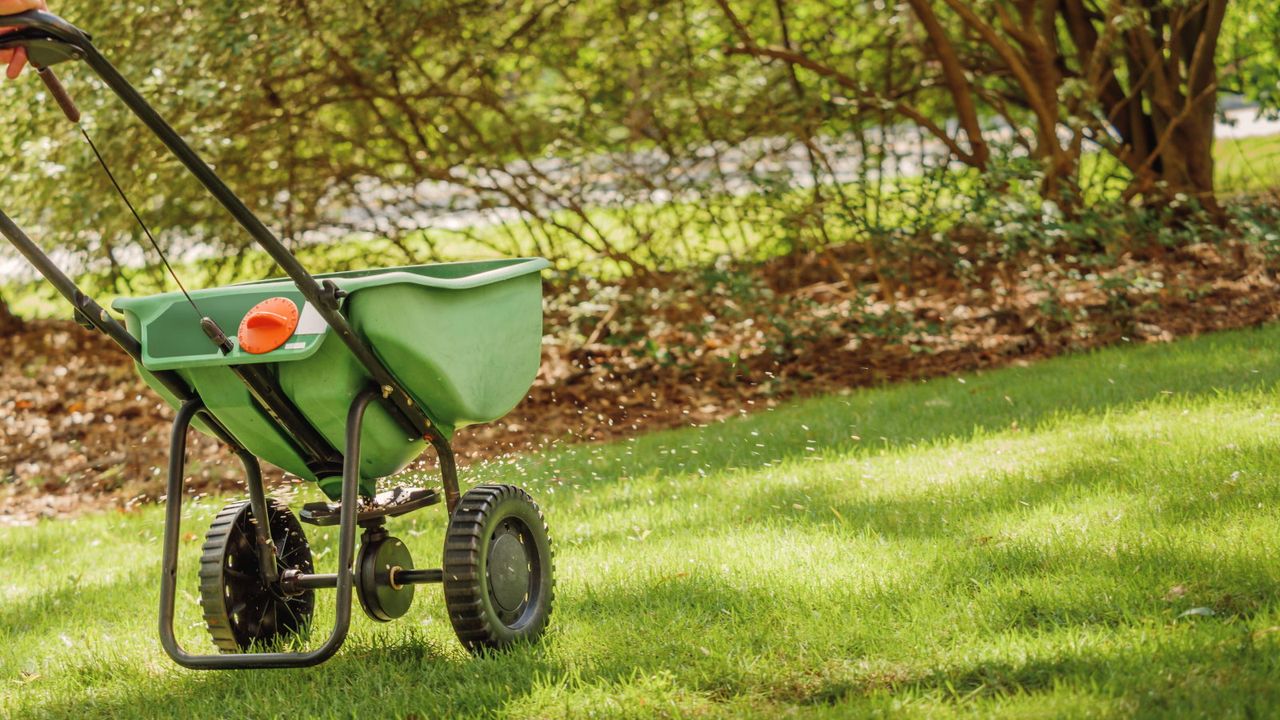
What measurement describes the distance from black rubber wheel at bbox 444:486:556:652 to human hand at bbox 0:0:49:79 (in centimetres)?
139

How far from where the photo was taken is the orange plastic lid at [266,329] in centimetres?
290

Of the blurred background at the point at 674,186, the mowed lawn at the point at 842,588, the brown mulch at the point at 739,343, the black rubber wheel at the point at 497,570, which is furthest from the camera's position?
the blurred background at the point at 674,186

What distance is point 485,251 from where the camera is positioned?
28.5 feet

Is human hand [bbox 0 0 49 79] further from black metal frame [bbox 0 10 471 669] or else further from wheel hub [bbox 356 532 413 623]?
wheel hub [bbox 356 532 413 623]

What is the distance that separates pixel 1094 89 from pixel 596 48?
298cm

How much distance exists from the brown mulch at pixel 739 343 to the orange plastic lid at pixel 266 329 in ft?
11.2

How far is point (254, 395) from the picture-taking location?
3059 millimetres

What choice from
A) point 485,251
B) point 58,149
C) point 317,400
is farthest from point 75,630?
point 485,251

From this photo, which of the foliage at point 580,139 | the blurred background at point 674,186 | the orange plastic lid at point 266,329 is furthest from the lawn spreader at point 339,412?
the foliage at point 580,139

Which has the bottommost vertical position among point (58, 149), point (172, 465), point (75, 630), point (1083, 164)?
point (75, 630)

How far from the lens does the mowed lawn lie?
279 cm

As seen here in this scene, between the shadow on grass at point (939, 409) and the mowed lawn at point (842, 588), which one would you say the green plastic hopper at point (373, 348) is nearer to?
the mowed lawn at point (842, 588)

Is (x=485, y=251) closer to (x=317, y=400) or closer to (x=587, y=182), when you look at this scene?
(x=587, y=182)

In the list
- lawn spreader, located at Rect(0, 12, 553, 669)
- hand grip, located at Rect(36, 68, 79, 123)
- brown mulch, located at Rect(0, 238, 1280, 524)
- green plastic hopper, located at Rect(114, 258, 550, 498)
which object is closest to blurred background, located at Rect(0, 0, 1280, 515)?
brown mulch, located at Rect(0, 238, 1280, 524)
